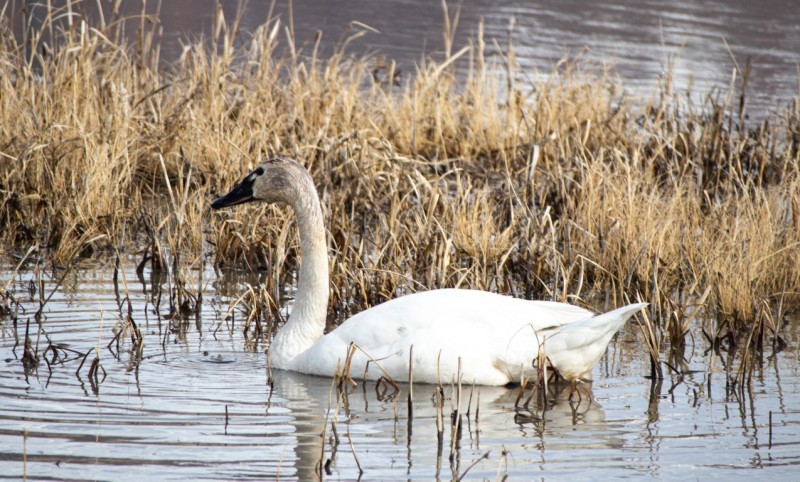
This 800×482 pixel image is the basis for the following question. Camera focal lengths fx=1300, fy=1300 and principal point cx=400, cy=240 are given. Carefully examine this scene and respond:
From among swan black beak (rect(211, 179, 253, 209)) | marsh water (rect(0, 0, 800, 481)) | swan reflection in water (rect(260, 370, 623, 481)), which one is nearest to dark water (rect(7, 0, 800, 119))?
marsh water (rect(0, 0, 800, 481))

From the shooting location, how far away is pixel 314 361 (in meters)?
6.71

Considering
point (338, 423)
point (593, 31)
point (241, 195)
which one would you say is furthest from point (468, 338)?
point (593, 31)

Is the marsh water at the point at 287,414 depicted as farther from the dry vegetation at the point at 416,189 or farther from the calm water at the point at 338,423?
the dry vegetation at the point at 416,189

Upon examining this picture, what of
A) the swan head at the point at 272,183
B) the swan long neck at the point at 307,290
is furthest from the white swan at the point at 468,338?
the swan head at the point at 272,183

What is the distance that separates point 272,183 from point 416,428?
1.97 meters

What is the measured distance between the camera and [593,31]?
22.2m

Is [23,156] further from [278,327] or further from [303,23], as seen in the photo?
[303,23]

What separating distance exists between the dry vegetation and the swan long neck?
0.66 metres

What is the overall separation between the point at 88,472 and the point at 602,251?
4417 mm

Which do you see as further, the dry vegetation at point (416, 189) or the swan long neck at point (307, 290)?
the dry vegetation at point (416, 189)

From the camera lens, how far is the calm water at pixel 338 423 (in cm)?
507

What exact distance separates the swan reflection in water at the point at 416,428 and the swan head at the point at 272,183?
3.33 feet

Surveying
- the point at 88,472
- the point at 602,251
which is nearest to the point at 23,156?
the point at 602,251

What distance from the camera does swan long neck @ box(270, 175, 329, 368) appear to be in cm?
690
